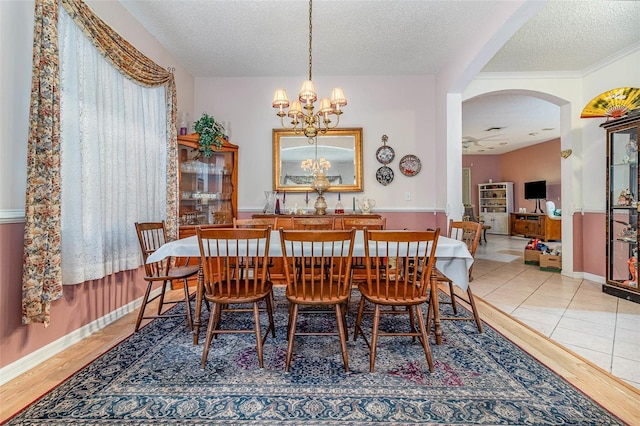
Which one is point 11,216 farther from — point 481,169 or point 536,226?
point 481,169

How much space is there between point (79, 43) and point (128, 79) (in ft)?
1.92

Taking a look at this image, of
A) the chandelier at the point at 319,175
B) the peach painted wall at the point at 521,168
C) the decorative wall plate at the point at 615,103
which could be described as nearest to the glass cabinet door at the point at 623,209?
the decorative wall plate at the point at 615,103

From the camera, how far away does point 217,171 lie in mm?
4074

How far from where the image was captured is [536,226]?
797cm

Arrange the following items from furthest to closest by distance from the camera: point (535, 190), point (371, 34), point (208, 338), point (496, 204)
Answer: point (496, 204), point (535, 190), point (371, 34), point (208, 338)

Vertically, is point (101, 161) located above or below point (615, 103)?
below

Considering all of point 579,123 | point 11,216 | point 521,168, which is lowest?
point 11,216

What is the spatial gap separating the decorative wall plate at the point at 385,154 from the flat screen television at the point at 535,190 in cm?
642

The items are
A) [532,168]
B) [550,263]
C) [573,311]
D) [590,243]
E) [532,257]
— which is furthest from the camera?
[532,168]

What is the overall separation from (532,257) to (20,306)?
20.5ft

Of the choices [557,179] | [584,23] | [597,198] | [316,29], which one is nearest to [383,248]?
[316,29]

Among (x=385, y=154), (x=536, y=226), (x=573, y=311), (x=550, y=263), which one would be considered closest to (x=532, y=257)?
(x=550, y=263)

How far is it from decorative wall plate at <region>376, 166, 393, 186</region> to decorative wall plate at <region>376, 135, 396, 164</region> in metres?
0.11

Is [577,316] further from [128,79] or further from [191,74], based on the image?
[191,74]
